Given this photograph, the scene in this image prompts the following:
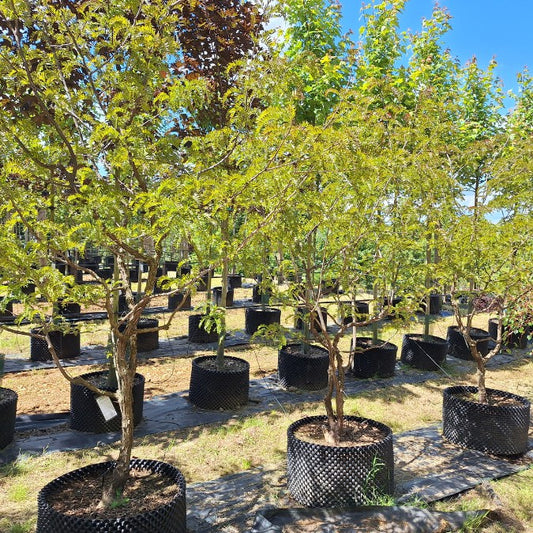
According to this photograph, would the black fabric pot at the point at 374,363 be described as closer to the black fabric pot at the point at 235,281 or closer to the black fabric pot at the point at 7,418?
the black fabric pot at the point at 7,418

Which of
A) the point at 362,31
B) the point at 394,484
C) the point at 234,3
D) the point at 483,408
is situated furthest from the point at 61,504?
the point at 362,31

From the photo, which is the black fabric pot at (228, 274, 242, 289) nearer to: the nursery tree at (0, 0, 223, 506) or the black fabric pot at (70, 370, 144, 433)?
the black fabric pot at (70, 370, 144, 433)

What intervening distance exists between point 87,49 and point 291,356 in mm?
4236

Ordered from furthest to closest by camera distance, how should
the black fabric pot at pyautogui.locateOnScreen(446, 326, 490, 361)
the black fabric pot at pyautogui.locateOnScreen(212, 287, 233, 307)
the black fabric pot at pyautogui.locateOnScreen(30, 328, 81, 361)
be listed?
the black fabric pot at pyautogui.locateOnScreen(212, 287, 233, 307), the black fabric pot at pyautogui.locateOnScreen(446, 326, 490, 361), the black fabric pot at pyautogui.locateOnScreen(30, 328, 81, 361)

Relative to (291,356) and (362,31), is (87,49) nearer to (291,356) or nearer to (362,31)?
(291,356)

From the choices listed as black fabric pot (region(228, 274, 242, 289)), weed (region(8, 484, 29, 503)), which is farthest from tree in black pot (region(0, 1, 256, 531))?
black fabric pot (region(228, 274, 242, 289))

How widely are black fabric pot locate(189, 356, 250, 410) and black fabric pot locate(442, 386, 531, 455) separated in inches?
87.8

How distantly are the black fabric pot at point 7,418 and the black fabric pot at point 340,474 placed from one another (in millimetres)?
2626

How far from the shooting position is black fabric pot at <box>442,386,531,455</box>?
157 inches

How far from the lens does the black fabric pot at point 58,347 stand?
650 centimetres

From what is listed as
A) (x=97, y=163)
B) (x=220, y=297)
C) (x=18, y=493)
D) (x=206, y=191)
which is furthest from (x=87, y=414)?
(x=220, y=297)

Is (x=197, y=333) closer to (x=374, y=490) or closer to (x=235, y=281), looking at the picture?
(x=374, y=490)

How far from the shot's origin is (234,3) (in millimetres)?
4926

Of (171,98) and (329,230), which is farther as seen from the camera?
(329,230)
